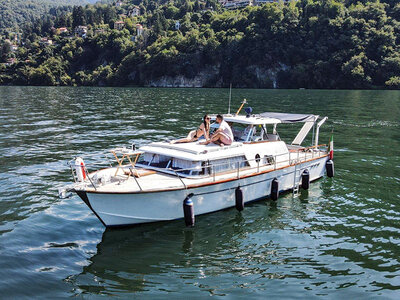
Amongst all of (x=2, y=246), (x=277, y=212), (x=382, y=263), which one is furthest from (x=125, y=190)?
(x=382, y=263)

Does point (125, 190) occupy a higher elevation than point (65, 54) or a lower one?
lower

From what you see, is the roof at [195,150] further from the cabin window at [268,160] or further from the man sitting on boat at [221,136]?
the cabin window at [268,160]

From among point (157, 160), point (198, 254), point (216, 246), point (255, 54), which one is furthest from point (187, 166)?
point (255, 54)

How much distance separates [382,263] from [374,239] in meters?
1.61

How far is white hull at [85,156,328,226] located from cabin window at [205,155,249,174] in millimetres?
702

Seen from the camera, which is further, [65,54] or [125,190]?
[65,54]

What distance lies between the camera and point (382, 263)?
1116cm

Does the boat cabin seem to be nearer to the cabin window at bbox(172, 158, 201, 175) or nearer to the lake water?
the cabin window at bbox(172, 158, 201, 175)

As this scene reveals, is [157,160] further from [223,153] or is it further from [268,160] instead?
[268,160]

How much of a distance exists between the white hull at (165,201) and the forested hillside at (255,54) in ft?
319

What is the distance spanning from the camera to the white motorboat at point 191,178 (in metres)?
12.5

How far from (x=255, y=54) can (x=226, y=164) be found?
117068 millimetres

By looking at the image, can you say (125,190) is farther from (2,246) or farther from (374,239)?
(374,239)

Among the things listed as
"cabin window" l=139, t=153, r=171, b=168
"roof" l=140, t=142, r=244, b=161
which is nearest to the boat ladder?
"roof" l=140, t=142, r=244, b=161
